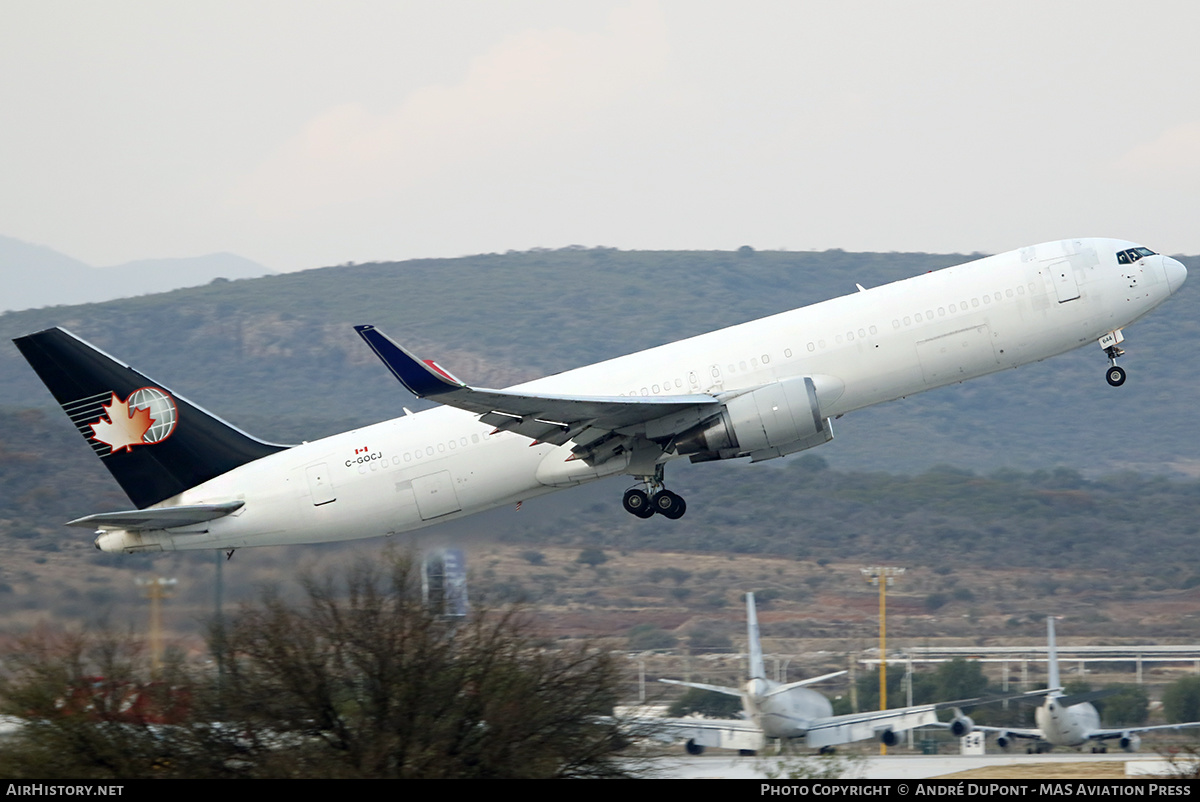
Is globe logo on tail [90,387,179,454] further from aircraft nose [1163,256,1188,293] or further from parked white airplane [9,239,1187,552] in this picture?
aircraft nose [1163,256,1188,293]

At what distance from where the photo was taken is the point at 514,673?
29531mm

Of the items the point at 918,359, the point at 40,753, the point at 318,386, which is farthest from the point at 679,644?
the point at 318,386

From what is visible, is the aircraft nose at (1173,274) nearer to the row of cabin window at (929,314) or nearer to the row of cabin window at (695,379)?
the row of cabin window at (929,314)

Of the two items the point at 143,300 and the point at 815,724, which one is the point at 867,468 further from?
the point at 143,300

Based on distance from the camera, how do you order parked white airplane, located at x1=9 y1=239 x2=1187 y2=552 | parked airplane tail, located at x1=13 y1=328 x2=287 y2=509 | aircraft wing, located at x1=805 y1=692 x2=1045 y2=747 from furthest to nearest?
aircraft wing, located at x1=805 y1=692 x2=1045 y2=747 → parked airplane tail, located at x1=13 y1=328 x2=287 y2=509 → parked white airplane, located at x1=9 y1=239 x2=1187 y2=552

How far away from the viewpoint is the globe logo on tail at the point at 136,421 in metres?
35.1

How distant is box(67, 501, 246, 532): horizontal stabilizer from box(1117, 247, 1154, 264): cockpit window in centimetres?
2252

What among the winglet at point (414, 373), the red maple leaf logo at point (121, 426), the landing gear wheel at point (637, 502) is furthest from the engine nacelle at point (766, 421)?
the red maple leaf logo at point (121, 426)

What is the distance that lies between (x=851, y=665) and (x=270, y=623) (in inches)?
1600

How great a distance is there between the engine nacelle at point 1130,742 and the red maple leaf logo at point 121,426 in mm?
31419

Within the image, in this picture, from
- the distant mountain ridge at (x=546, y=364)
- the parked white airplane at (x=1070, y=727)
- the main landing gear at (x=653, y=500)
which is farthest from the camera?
the distant mountain ridge at (x=546, y=364)

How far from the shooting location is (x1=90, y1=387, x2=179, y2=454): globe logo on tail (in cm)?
3509

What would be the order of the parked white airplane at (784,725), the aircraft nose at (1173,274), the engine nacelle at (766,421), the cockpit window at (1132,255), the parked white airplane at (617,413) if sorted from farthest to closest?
the parked white airplane at (784,725)
the aircraft nose at (1173,274)
the cockpit window at (1132,255)
the parked white airplane at (617,413)
the engine nacelle at (766,421)

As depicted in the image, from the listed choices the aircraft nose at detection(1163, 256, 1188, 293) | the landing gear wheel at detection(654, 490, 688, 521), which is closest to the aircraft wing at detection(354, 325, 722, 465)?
the landing gear wheel at detection(654, 490, 688, 521)
